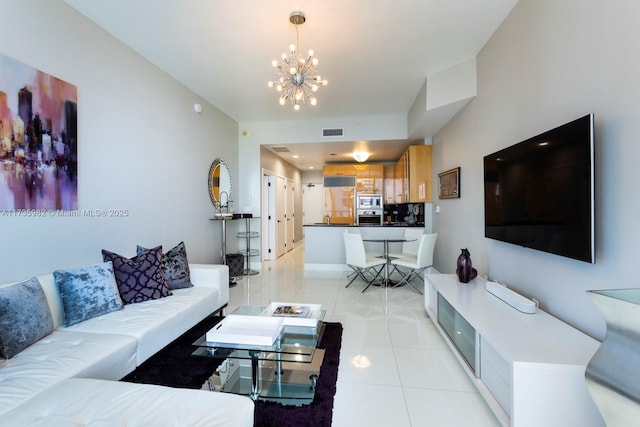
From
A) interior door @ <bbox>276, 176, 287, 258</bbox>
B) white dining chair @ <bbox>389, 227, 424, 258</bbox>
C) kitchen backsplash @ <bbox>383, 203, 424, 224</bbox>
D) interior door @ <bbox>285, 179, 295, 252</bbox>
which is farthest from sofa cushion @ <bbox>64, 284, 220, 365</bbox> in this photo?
interior door @ <bbox>285, 179, 295, 252</bbox>

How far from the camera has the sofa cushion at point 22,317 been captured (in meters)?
1.55

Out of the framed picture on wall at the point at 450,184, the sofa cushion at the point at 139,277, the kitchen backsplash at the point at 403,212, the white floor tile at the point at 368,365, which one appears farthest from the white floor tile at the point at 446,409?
the kitchen backsplash at the point at 403,212

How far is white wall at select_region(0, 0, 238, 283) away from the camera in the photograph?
2086 millimetres

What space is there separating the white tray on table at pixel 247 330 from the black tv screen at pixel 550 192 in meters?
1.91

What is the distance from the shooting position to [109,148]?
277 cm

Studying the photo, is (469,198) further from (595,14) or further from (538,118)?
(595,14)

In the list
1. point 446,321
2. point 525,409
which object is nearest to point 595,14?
point 525,409

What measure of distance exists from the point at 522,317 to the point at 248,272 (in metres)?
A: 4.47

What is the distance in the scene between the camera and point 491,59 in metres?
2.91

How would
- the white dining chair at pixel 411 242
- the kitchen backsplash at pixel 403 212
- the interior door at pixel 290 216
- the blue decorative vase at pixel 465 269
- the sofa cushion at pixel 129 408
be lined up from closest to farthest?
the sofa cushion at pixel 129 408 → the blue decorative vase at pixel 465 269 → the white dining chair at pixel 411 242 → the kitchen backsplash at pixel 403 212 → the interior door at pixel 290 216

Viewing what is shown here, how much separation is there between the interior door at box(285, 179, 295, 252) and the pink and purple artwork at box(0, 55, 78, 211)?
19.4ft

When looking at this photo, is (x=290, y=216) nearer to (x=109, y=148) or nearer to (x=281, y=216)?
(x=281, y=216)

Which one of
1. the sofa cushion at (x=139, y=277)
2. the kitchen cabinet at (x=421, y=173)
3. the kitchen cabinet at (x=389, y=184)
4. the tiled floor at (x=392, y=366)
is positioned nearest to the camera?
the tiled floor at (x=392, y=366)

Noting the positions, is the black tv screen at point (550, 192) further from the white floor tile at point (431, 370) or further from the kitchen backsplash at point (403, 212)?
the kitchen backsplash at point (403, 212)
